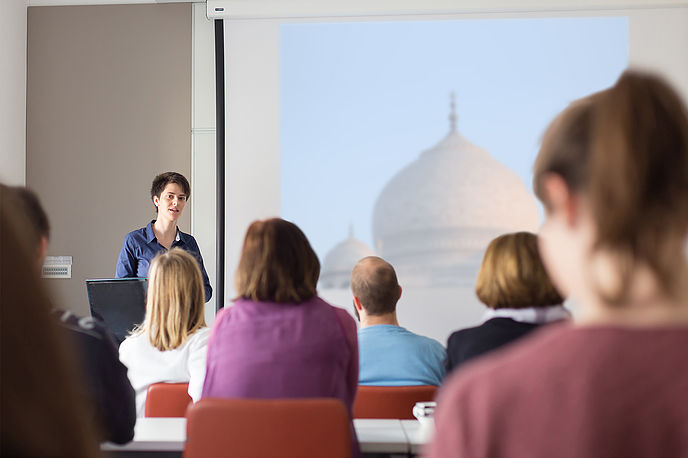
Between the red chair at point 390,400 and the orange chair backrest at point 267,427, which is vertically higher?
the orange chair backrest at point 267,427

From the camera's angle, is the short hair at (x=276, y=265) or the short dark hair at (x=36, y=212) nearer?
the short dark hair at (x=36, y=212)

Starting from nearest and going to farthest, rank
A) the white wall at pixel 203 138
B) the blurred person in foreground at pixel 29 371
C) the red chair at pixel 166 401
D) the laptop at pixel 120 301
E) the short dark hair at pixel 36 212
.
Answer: the blurred person in foreground at pixel 29 371 → the short dark hair at pixel 36 212 → the red chair at pixel 166 401 → the laptop at pixel 120 301 → the white wall at pixel 203 138

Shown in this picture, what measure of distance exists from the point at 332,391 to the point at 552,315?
0.61 meters

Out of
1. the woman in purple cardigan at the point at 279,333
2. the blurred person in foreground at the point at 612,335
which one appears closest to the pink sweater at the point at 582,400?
the blurred person in foreground at the point at 612,335

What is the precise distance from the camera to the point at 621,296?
0.54 m

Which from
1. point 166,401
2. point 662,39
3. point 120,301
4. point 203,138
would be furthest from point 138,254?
point 662,39

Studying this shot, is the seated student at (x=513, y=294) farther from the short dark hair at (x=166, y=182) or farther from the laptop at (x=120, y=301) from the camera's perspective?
the short dark hair at (x=166, y=182)

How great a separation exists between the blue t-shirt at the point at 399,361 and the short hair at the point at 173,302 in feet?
2.05

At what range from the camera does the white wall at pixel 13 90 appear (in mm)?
4484

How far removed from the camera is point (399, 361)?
7.32 ft

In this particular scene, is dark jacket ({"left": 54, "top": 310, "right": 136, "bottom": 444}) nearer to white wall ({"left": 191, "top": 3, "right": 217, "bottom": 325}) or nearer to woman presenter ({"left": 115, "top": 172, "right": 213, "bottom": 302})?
woman presenter ({"left": 115, "top": 172, "right": 213, "bottom": 302})

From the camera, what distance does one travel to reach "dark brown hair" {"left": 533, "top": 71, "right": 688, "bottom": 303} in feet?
1.75

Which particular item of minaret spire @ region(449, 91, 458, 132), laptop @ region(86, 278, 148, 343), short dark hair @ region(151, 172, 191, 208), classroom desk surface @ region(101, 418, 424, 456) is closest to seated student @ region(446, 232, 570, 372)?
classroom desk surface @ region(101, 418, 424, 456)

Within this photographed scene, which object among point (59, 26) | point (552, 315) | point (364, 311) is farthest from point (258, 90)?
point (552, 315)
